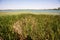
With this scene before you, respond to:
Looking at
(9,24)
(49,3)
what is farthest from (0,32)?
(49,3)

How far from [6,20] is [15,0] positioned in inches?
14.3

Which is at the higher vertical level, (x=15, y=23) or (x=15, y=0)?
(x=15, y=0)

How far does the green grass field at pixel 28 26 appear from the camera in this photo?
197cm

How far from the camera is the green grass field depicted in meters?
1.97

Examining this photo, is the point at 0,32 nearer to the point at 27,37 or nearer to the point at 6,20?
the point at 6,20

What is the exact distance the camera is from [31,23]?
2.02m

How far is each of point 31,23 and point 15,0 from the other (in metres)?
0.46

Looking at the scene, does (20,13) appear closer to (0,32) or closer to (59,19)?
(0,32)

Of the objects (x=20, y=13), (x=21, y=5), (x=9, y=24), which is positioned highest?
(x=21, y=5)

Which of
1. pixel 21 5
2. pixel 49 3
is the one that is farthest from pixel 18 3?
pixel 49 3

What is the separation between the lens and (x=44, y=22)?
6.53 ft

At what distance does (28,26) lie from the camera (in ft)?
6.55

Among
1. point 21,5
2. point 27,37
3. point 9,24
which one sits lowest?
point 27,37

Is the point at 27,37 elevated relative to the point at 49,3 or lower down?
lower down
